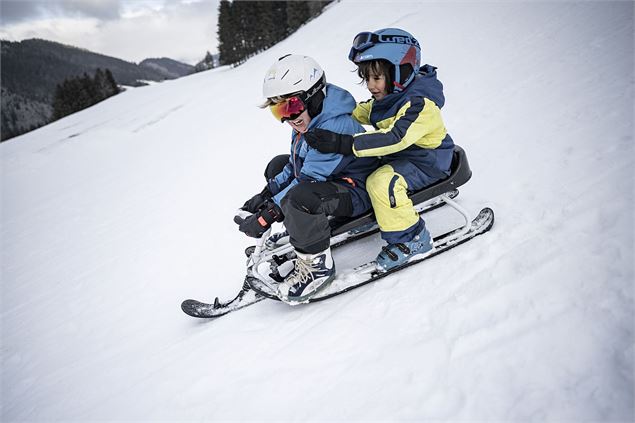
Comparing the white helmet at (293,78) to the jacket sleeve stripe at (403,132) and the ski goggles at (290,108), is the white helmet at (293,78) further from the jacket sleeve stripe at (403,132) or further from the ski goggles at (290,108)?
the jacket sleeve stripe at (403,132)

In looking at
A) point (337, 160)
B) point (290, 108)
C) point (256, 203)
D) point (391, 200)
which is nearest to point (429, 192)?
point (391, 200)

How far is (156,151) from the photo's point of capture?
11.1m

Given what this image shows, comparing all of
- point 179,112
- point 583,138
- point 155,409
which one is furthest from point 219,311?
point 179,112

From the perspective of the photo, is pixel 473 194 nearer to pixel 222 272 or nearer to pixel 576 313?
pixel 576 313

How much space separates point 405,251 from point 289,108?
1517 mm

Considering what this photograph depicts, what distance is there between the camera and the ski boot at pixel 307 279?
272cm

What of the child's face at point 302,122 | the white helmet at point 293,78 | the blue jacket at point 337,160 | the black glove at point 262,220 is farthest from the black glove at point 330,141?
the black glove at point 262,220

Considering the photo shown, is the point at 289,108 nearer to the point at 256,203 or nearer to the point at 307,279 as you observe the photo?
the point at 256,203

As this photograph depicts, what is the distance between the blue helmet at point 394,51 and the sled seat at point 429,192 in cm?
85

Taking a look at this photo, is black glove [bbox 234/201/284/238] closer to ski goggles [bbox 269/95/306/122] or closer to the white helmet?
ski goggles [bbox 269/95/306/122]

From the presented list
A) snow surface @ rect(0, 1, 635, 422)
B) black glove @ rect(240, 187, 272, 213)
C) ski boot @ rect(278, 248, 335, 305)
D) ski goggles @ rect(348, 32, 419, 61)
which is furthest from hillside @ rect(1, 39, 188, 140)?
ski boot @ rect(278, 248, 335, 305)

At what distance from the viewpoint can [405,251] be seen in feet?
8.80

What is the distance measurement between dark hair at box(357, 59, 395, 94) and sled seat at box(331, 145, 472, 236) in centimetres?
90

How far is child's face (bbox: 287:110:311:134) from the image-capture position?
2718 millimetres
